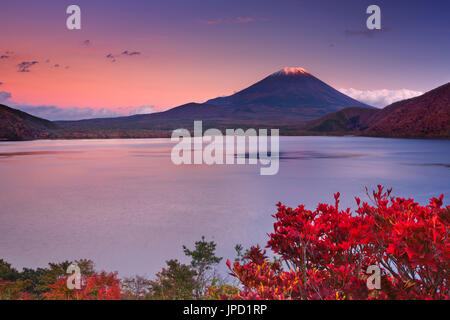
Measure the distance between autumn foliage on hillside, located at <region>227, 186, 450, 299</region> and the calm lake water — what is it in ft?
12.3

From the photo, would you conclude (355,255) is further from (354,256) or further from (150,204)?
(150,204)

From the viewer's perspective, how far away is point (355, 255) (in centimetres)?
305

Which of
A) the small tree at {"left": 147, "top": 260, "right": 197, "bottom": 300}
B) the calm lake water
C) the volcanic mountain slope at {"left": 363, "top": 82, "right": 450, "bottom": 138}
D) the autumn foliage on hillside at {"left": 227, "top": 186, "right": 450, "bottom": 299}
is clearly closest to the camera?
the autumn foliage on hillside at {"left": 227, "top": 186, "right": 450, "bottom": 299}

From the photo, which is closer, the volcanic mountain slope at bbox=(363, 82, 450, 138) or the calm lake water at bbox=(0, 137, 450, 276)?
the calm lake water at bbox=(0, 137, 450, 276)

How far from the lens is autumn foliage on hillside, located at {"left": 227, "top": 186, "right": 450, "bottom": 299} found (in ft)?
7.55

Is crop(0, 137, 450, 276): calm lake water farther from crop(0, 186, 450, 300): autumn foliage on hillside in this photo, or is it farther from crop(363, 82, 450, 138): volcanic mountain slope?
crop(363, 82, 450, 138): volcanic mountain slope

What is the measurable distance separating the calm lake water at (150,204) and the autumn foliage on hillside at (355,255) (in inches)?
148

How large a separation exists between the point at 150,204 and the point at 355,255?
31.3ft

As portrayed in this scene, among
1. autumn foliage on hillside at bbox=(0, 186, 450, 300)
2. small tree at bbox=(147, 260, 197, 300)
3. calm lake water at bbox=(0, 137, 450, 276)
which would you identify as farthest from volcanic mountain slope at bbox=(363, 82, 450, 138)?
autumn foliage on hillside at bbox=(0, 186, 450, 300)

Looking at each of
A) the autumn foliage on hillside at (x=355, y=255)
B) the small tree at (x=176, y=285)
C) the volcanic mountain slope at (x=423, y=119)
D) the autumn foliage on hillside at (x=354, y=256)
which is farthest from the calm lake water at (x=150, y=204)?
the volcanic mountain slope at (x=423, y=119)

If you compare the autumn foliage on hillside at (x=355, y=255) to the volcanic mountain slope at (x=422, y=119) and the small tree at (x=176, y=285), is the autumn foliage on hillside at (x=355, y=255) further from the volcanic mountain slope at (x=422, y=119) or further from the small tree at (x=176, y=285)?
the volcanic mountain slope at (x=422, y=119)

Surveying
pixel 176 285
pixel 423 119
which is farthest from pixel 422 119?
pixel 176 285

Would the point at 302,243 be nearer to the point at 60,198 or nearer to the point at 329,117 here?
the point at 60,198

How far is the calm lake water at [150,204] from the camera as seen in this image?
7174mm
